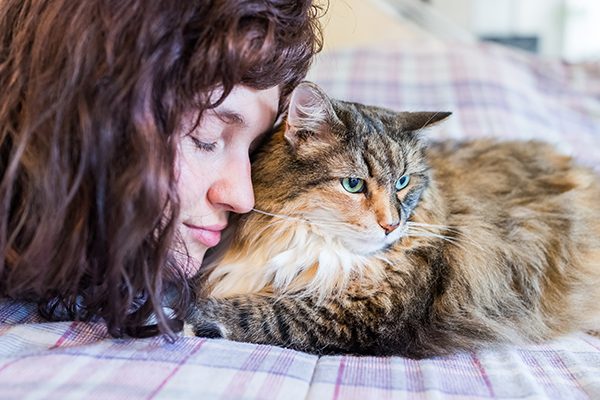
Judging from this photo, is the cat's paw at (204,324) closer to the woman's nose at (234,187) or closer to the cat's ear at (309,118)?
the woman's nose at (234,187)

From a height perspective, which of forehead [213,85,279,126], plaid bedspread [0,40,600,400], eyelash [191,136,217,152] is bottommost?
plaid bedspread [0,40,600,400]

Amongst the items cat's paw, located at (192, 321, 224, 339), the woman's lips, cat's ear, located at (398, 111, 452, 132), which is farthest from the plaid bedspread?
cat's ear, located at (398, 111, 452, 132)

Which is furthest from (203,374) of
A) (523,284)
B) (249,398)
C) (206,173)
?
(523,284)

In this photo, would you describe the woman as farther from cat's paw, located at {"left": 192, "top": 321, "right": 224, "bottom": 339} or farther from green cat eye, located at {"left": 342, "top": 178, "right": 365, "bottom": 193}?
green cat eye, located at {"left": 342, "top": 178, "right": 365, "bottom": 193}

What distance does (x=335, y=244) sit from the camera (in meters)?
1.32

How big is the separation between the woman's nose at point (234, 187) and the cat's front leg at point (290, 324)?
0.68ft

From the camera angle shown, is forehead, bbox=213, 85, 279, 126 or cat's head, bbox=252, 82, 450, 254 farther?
cat's head, bbox=252, 82, 450, 254

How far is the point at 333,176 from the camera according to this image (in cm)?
129

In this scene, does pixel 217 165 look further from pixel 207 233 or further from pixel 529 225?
pixel 529 225

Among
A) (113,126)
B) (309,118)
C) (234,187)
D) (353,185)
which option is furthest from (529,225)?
(113,126)

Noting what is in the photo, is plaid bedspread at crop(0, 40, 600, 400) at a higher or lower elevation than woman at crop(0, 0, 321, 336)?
lower

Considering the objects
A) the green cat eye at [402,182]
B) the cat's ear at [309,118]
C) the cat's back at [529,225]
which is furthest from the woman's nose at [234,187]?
the cat's back at [529,225]

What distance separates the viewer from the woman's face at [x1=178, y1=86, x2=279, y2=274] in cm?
115

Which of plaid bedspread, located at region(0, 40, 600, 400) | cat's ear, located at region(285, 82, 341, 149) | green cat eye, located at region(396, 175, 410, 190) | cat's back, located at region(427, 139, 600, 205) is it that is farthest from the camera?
cat's back, located at region(427, 139, 600, 205)
